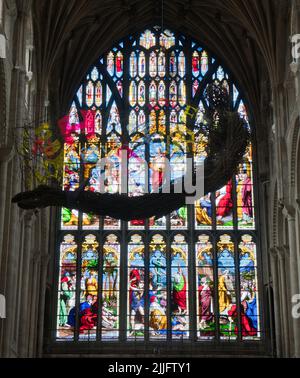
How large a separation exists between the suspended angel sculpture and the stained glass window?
1785 centimetres

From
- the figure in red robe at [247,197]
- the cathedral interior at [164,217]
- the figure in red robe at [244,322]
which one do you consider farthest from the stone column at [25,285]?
the figure in red robe at [247,197]

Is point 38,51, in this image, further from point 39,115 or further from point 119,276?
point 119,276

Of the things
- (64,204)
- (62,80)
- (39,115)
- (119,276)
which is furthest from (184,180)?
(62,80)

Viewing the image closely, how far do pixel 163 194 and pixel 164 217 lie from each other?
2118 centimetres

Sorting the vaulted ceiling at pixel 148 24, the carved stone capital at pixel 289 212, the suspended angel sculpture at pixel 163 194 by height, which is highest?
the vaulted ceiling at pixel 148 24

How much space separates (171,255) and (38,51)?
29.8ft

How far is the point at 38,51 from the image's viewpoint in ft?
94.9

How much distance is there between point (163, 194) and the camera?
10.2 meters

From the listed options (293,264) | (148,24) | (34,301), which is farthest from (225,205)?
(148,24)

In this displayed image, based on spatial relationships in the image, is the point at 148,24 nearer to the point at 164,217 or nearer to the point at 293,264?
the point at 164,217

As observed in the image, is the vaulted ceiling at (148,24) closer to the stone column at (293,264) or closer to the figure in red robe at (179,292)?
the stone column at (293,264)

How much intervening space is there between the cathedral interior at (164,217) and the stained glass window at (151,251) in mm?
42

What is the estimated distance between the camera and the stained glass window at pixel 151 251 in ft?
98.6

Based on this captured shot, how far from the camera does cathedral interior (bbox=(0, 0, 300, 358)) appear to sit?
89.8 ft
